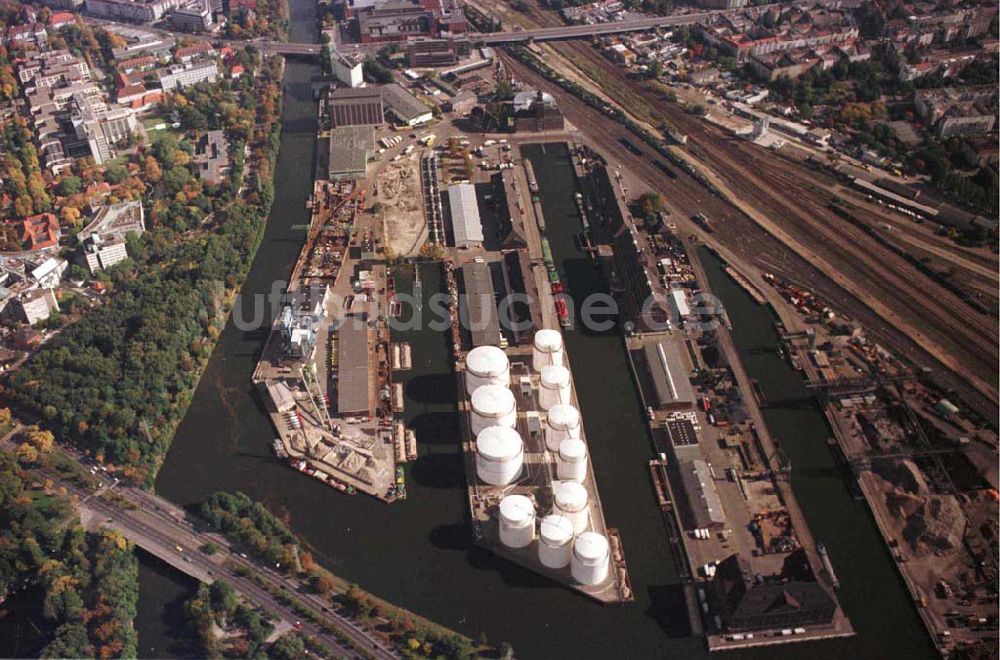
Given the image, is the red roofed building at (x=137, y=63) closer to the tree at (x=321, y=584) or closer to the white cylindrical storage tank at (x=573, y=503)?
the tree at (x=321, y=584)

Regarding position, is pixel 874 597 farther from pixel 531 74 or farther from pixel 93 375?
pixel 531 74

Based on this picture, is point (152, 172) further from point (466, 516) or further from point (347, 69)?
point (466, 516)

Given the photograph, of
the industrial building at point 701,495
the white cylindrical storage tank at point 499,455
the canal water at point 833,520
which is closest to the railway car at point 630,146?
the canal water at point 833,520

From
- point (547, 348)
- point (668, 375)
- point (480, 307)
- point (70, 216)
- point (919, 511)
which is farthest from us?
point (70, 216)

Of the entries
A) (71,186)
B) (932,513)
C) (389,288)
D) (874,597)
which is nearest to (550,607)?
(874,597)

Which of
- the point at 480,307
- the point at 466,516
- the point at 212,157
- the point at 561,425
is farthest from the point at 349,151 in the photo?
the point at 466,516
